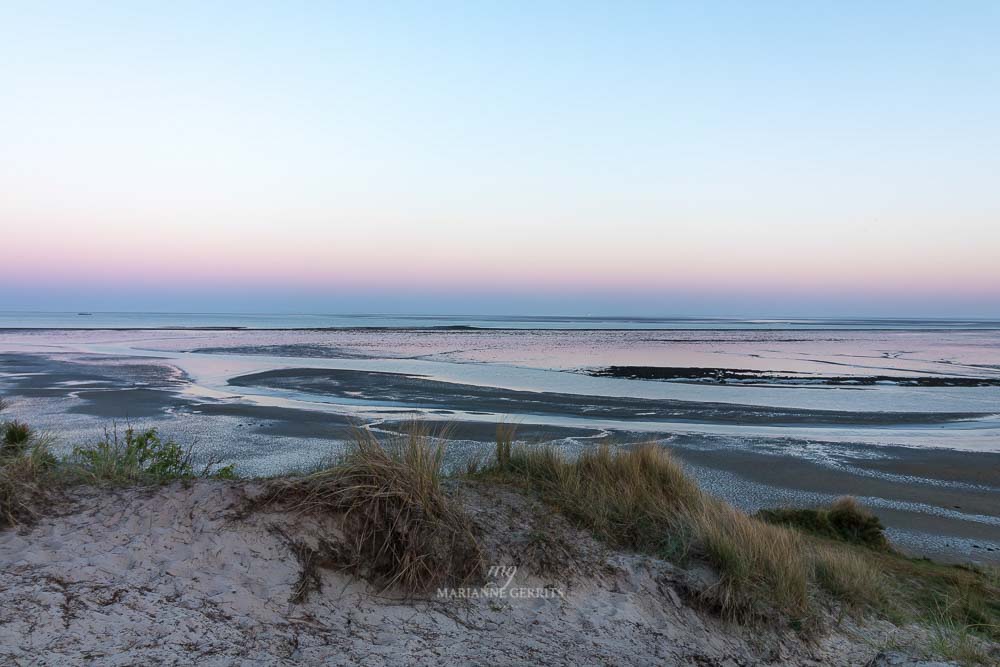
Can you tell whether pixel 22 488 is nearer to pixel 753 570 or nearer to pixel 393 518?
pixel 393 518

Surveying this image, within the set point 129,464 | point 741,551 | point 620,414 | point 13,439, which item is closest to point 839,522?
point 741,551

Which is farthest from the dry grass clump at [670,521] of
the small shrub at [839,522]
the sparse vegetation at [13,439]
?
the sparse vegetation at [13,439]

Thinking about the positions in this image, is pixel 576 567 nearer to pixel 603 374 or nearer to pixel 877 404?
pixel 877 404

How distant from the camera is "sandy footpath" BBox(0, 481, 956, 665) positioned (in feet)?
12.9

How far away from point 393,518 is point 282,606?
1057 mm

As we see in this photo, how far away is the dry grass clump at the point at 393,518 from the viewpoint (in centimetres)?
502

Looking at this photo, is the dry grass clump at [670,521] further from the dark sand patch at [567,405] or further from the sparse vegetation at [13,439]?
the dark sand patch at [567,405]

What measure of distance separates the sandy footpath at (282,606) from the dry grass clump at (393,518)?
0.53 ft

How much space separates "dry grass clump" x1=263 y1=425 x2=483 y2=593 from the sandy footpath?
16 cm

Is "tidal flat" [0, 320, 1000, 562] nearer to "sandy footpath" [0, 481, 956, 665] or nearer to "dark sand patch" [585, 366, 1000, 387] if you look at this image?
"dark sand patch" [585, 366, 1000, 387]

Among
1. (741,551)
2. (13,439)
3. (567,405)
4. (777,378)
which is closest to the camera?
(741,551)

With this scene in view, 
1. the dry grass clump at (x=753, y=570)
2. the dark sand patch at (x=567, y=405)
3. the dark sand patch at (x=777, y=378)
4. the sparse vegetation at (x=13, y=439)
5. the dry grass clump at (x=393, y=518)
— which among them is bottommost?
the dark sand patch at (x=567, y=405)

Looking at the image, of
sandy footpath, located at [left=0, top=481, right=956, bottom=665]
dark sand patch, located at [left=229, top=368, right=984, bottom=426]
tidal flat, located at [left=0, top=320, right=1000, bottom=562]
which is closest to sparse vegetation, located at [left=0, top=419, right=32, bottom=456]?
sandy footpath, located at [left=0, top=481, right=956, bottom=665]

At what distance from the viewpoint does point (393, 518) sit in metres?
5.24
